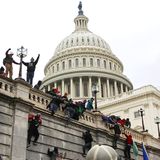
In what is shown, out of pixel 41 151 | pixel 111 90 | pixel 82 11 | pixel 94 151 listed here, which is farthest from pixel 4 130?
pixel 82 11

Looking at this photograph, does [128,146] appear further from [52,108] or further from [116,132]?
[52,108]

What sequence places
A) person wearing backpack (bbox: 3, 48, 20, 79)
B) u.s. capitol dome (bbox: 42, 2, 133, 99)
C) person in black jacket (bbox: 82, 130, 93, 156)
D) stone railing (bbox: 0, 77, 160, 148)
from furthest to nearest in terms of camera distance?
1. u.s. capitol dome (bbox: 42, 2, 133, 99)
2. person in black jacket (bbox: 82, 130, 93, 156)
3. person wearing backpack (bbox: 3, 48, 20, 79)
4. stone railing (bbox: 0, 77, 160, 148)

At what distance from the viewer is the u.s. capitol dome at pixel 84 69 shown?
94625 mm

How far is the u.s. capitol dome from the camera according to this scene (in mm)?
94625

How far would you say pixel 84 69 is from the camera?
3784 inches

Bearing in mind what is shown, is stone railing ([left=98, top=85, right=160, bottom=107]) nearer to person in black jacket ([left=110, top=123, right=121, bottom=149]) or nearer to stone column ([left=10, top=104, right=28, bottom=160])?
person in black jacket ([left=110, top=123, right=121, bottom=149])

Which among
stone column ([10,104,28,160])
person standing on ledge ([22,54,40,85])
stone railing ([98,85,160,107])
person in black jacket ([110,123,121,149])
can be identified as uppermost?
stone railing ([98,85,160,107])


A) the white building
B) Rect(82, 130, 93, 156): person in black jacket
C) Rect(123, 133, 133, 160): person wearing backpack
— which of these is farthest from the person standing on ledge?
the white building

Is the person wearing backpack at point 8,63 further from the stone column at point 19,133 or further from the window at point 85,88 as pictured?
the window at point 85,88

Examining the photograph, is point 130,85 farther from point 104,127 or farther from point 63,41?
point 104,127

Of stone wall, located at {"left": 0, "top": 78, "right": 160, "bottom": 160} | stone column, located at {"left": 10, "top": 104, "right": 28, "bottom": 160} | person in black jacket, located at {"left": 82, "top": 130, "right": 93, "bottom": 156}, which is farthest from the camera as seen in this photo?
person in black jacket, located at {"left": 82, "top": 130, "right": 93, "bottom": 156}

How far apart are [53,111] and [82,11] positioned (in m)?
114

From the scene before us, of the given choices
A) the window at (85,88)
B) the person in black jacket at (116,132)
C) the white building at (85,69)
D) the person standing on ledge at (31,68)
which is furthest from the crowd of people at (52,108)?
→ the window at (85,88)

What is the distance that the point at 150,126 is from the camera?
64.2 metres
